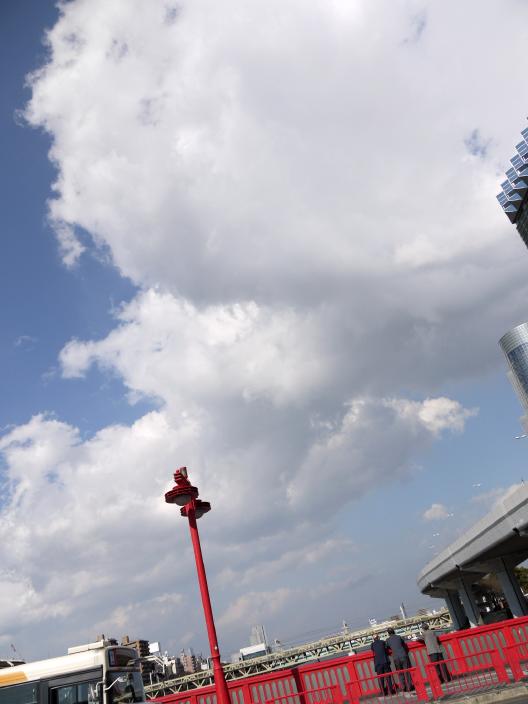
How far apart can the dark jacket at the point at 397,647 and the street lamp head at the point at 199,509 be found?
19.1 ft

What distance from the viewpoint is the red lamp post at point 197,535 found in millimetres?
10914

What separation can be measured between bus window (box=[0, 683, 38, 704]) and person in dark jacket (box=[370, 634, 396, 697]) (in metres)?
7.91

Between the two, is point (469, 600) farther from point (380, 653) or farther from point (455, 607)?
point (380, 653)

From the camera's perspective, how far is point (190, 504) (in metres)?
11.8

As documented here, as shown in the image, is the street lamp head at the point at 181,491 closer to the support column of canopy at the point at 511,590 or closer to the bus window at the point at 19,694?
the bus window at the point at 19,694

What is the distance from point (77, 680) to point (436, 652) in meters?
8.32

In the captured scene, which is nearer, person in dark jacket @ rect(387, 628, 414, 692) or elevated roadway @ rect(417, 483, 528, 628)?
person in dark jacket @ rect(387, 628, 414, 692)

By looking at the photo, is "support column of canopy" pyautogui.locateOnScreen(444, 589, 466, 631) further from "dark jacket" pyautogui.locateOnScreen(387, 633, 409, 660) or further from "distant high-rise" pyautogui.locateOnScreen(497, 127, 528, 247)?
"distant high-rise" pyautogui.locateOnScreen(497, 127, 528, 247)

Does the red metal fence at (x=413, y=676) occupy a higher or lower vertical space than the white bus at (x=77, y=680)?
lower

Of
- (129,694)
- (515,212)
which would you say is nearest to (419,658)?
(129,694)

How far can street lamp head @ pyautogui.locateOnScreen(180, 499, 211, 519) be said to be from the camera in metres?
11.9

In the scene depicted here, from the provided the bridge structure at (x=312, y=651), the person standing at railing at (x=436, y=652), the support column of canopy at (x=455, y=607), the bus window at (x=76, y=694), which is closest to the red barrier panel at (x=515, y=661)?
the person standing at railing at (x=436, y=652)

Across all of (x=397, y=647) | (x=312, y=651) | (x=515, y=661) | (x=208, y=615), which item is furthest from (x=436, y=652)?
(x=312, y=651)

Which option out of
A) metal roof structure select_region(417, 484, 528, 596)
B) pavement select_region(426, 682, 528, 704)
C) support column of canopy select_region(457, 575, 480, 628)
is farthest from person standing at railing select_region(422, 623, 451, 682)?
support column of canopy select_region(457, 575, 480, 628)
